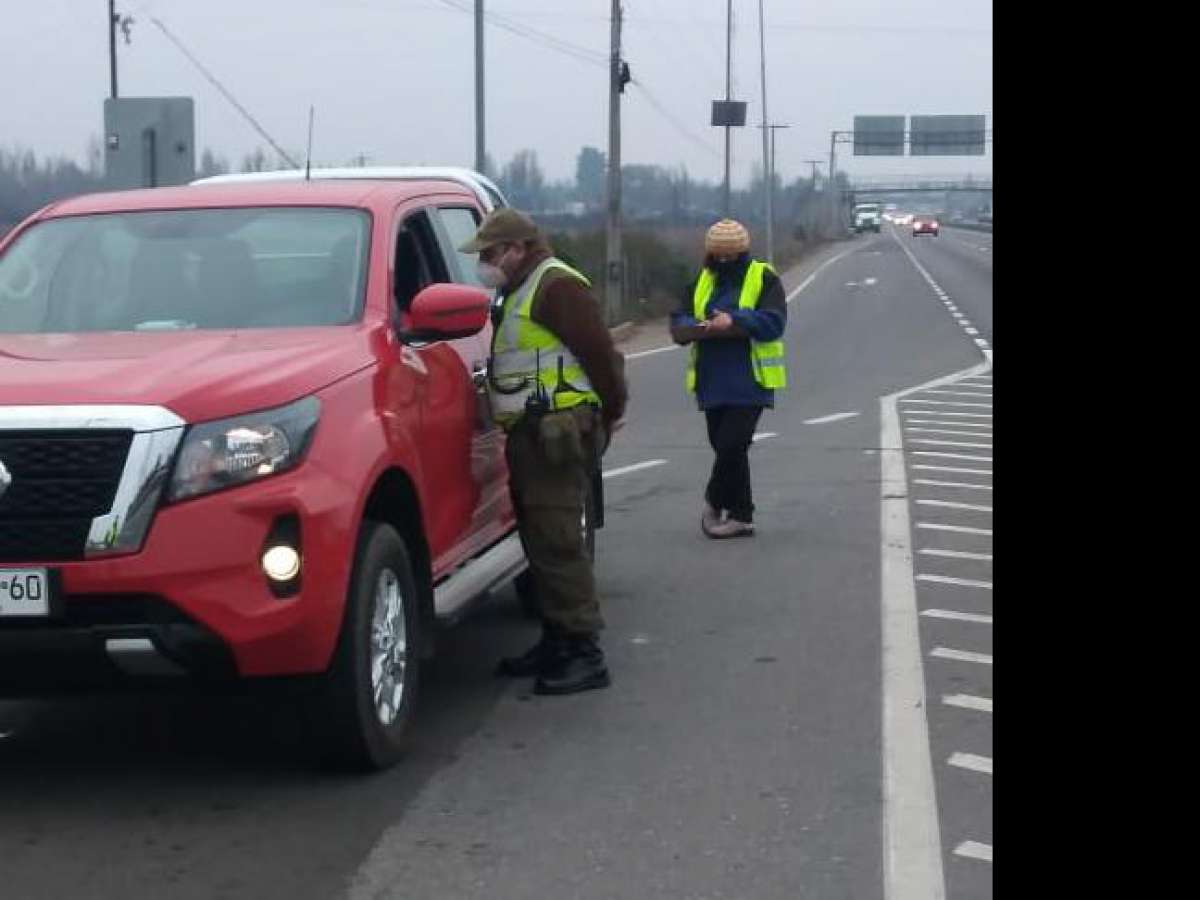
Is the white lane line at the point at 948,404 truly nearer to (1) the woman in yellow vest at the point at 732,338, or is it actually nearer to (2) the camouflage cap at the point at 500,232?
(1) the woman in yellow vest at the point at 732,338

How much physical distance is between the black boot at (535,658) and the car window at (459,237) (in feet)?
4.60

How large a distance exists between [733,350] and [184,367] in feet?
18.0

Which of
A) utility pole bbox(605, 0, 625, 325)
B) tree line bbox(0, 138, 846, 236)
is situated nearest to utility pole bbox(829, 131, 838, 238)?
tree line bbox(0, 138, 846, 236)

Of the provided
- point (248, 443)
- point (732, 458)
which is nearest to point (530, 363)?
point (248, 443)

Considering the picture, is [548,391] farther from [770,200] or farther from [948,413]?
[770,200]

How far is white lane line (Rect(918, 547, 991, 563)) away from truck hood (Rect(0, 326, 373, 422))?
192 inches

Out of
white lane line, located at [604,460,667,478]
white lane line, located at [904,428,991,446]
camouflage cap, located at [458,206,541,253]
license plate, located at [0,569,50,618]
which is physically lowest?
white lane line, located at [604,460,667,478]

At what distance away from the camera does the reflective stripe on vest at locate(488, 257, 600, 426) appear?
25.1ft

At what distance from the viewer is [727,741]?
7023 millimetres

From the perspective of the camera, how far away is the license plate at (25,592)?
5.78 m

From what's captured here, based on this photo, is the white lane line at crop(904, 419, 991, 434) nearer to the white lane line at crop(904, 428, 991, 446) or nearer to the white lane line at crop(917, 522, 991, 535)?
the white lane line at crop(904, 428, 991, 446)
